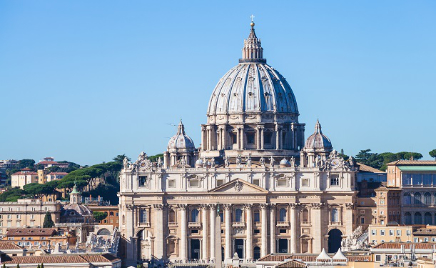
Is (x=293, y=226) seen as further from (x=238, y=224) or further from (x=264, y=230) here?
(x=238, y=224)

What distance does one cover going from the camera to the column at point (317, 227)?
591 ft

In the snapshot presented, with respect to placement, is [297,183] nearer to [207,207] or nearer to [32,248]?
[207,207]

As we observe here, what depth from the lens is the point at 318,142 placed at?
19388 centimetres

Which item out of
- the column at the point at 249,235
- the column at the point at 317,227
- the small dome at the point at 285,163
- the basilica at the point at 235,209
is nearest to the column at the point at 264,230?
the basilica at the point at 235,209

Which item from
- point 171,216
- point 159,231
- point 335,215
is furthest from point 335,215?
point 159,231

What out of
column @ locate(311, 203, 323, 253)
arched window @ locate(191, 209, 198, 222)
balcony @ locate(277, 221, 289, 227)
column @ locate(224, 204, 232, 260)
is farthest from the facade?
arched window @ locate(191, 209, 198, 222)

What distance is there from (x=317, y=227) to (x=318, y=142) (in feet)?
49.9

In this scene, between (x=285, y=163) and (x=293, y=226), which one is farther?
(x=285, y=163)

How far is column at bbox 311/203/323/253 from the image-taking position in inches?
7092

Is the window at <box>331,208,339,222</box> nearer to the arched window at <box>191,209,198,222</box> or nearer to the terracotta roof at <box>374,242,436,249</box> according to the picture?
the arched window at <box>191,209,198,222</box>

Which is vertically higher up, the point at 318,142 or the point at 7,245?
the point at 318,142

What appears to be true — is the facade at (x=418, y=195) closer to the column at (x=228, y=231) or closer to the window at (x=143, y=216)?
the column at (x=228, y=231)

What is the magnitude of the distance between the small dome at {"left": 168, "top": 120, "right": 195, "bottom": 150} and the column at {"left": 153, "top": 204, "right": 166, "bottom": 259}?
15.1m

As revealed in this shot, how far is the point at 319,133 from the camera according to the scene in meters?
195
